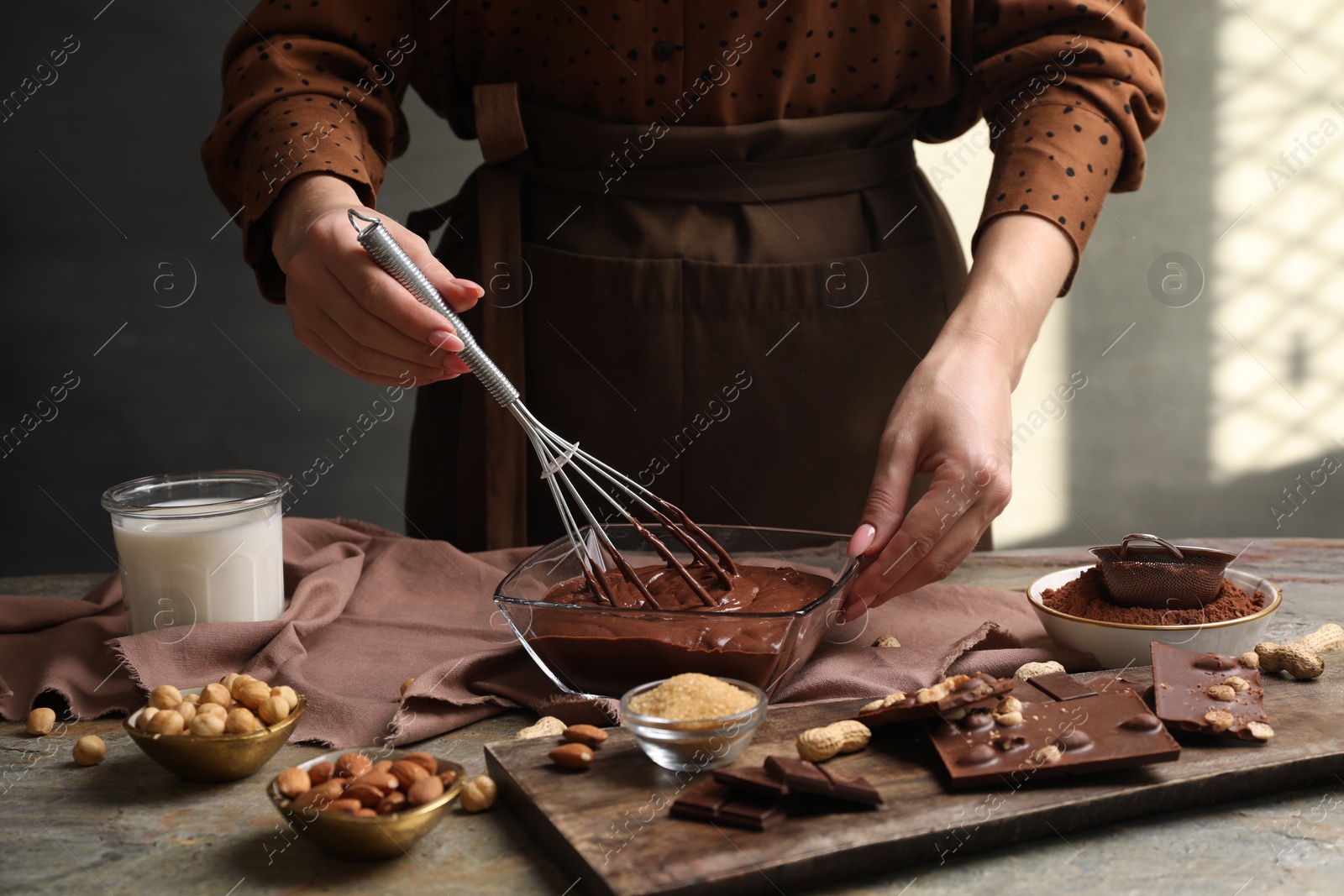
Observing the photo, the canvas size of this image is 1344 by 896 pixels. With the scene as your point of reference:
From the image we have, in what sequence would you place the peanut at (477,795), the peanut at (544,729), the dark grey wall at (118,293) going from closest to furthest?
the peanut at (477,795), the peanut at (544,729), the dark grey wall at (118,293)

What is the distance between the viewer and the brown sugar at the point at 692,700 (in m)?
0.77

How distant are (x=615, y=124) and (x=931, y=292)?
440 mm

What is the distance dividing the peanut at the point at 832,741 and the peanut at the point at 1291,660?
0.39 metres

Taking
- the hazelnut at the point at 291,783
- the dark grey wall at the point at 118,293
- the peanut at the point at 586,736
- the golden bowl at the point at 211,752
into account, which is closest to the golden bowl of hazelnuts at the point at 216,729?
the golden bowl at the point at 211,752

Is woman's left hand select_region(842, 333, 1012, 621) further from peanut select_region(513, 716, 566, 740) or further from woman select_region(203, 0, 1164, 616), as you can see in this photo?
peanut select_region(513, 716, 566, 740)

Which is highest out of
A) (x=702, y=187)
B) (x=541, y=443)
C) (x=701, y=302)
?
(x=702, y=187)

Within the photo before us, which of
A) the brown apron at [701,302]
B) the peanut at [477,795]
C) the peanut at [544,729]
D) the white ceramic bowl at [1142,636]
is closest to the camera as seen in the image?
the peanut at [477,795]

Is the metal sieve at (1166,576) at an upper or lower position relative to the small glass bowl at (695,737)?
upper

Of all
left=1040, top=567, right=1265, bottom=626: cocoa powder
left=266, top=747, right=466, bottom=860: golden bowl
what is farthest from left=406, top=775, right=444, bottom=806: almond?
left=1040, top=567, right=1265, bottom=626: cocoa powder

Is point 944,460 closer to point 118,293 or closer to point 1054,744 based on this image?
point 1054,744

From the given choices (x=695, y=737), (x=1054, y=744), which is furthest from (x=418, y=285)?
(x=1054, y=744)

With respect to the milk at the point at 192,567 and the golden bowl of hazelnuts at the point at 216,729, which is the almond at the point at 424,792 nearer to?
the golden bowl of hazelnuts at the point at 216,729

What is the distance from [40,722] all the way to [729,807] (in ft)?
1.92

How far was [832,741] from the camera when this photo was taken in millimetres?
791
